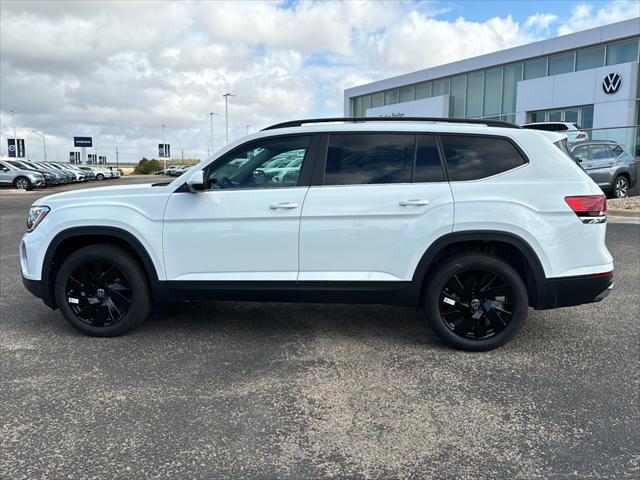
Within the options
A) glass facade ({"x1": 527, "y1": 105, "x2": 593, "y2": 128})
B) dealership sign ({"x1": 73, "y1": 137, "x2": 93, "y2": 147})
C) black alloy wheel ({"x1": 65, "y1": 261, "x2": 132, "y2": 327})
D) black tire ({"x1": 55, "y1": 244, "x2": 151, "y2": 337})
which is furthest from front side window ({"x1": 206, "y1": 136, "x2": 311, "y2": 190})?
dealership sign ({"x1": 73, "y1": 137, "x2": 93, "y2": 147})

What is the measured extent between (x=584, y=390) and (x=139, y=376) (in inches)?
122

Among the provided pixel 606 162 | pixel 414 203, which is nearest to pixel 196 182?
pixel 414 203

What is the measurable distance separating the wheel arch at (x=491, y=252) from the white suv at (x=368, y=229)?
0.04ft

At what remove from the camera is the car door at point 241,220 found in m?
4.25

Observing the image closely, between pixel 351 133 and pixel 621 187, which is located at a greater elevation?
pixel 351 133

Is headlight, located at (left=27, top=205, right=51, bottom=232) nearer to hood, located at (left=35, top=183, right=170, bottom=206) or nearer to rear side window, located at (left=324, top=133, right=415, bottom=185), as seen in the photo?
hood, located at (left=35, top=183, right=170, bottom=206)

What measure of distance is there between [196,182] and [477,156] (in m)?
2.27

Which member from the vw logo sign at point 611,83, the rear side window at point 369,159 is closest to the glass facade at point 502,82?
the vw logo sign at point 611,83

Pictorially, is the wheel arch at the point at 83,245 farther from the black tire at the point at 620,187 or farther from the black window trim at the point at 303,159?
the black tire at the point at 620,187

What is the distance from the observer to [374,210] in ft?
13.6

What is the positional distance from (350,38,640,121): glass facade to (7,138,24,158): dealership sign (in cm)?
4838

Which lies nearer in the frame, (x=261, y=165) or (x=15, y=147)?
(x=261, y=165)

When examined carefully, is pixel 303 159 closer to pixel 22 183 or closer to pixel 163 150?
pixel 22 183

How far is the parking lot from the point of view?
2.79 m
